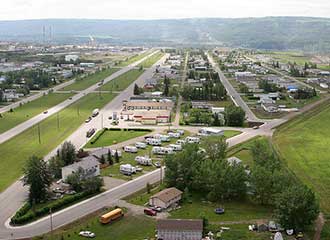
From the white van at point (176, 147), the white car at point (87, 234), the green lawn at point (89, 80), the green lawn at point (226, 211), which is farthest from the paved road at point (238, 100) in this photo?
the white car at point (87, 234)

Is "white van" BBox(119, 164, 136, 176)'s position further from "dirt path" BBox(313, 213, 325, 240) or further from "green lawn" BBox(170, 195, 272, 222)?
"dirt path" BBox(313, 213, 325, 240)

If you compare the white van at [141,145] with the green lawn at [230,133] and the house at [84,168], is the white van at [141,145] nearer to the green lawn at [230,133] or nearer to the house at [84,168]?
the green lawn at [230,133]

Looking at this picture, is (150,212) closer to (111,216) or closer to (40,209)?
(111,216)

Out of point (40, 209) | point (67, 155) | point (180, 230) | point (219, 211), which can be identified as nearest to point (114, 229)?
point (180, 230)

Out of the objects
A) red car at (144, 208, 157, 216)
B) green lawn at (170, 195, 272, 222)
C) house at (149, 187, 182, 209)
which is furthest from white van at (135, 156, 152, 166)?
red car at (144, 208, 157, 216)

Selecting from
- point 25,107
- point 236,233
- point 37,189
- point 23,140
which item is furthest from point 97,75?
point 236,233

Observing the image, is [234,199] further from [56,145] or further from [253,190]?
[56,145]
